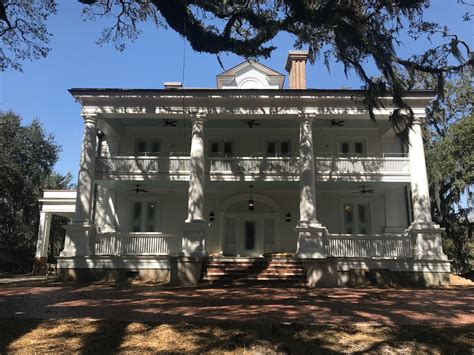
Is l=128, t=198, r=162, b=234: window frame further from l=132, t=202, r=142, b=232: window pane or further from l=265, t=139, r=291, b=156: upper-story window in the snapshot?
l=265, t=139, r=291, b=156: upper-story window

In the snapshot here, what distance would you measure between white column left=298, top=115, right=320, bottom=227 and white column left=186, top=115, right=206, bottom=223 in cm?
371

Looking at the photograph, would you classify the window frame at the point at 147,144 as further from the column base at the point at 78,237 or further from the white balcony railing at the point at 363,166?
the white balcony railing at the point at 363,166

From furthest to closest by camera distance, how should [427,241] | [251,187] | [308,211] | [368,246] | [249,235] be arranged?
[249,235], [251,187], [368,246], [308,211], [427,241]

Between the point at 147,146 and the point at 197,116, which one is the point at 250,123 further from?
the point at 147,146

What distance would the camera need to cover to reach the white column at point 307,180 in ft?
50.3

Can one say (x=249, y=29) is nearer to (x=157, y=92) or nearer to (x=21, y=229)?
(x=157, y=92)

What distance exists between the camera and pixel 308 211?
15.4 meters

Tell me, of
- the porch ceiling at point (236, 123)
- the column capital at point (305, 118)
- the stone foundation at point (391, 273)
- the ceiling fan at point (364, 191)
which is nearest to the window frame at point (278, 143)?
the porch ceiling at point (236, 123)

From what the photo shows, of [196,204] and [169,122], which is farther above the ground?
[169,122]

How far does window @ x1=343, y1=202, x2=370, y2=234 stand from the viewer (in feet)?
61.6

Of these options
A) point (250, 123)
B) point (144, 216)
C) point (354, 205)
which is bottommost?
point (144, 216)

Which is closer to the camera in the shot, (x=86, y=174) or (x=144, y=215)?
(x=86, y=174)

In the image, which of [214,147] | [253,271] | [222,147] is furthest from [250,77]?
[253,271]

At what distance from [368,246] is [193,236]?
21.3ft
